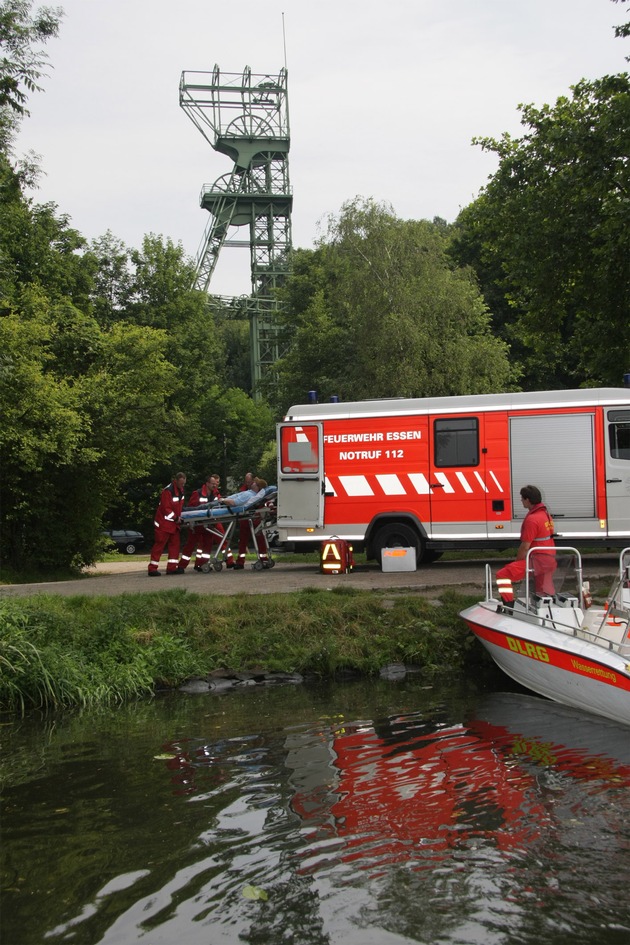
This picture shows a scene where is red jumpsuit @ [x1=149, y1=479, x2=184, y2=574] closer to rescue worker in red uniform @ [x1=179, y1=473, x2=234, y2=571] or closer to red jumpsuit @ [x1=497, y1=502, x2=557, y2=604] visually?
rescue worker in red uniform @ [x1=179, y1=473, x2=234, y2=571]

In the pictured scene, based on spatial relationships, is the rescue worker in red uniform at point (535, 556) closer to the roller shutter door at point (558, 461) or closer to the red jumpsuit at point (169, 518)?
the roller shutter door at point (558, 461)

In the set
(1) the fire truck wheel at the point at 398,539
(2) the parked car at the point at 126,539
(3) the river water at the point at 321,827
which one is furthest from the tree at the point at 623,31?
(2) the parked car at the point at 126,539

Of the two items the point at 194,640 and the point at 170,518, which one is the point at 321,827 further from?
the point at 170,518

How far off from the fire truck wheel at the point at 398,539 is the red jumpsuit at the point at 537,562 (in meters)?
6.94

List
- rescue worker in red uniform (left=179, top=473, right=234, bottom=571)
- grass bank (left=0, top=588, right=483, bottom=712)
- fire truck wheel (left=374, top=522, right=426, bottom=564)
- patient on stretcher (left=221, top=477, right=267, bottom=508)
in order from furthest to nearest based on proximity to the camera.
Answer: rescue worker in red uniform (left=179, top=473, right=234, bottom=571) < patient on stretcher (left=221, top=477, right=267, bottom=508) < fire truck wheel (left=374, top=522, right=426, bottom=564) < grass bank (left=0, top=588, right=483, bottom=712)

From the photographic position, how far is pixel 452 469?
58.6 ft

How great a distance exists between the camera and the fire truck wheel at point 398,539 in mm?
18062

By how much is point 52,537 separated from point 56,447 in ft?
11.1

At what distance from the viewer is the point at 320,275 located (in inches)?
1769

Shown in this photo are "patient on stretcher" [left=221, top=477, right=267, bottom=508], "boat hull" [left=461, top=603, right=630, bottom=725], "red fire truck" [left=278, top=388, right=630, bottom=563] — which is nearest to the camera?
"boat hull" [left=461, top=603, right=630, bottom=725]

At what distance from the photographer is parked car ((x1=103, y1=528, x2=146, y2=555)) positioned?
51.0m

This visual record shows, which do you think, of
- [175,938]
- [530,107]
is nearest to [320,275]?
[530,107]

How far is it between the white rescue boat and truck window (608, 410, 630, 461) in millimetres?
6254

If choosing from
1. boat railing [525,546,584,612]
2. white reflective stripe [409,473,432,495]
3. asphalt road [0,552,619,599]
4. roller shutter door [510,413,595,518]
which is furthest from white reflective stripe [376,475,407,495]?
boat railing [525,546,584,612]
